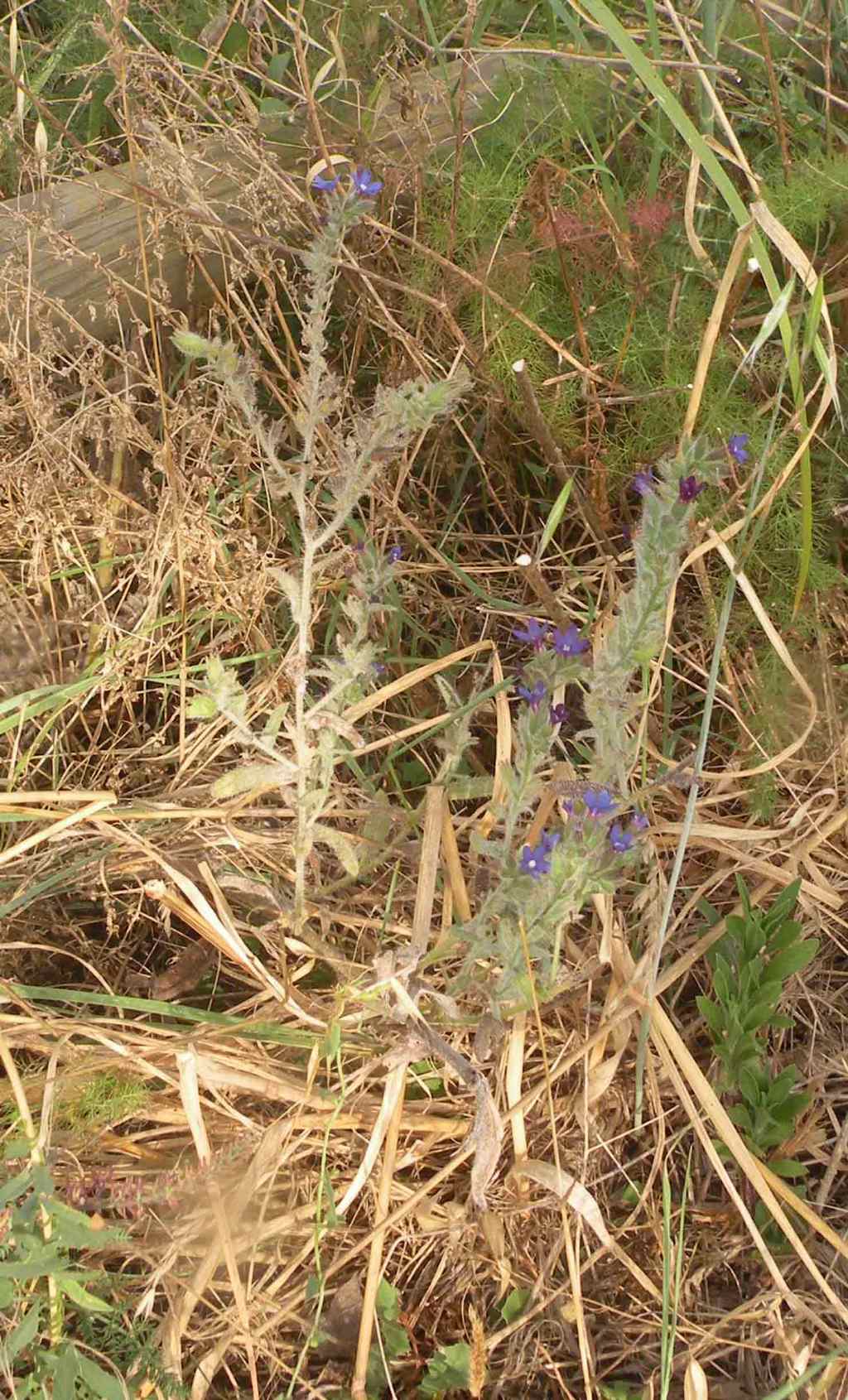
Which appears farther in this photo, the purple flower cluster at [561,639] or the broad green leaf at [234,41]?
the broad green leaf at [234,41]

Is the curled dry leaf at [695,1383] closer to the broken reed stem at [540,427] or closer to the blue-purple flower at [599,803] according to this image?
the blue-purple flower at [599,803]

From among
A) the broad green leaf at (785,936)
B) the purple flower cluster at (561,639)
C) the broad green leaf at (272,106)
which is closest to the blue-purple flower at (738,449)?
the purple flower cluster at (561,639)

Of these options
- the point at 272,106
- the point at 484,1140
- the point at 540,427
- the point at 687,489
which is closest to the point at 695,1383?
the point at 484,1140

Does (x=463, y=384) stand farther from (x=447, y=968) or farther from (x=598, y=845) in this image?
(x=447, y=968)

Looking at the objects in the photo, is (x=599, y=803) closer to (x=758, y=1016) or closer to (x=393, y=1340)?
(x=758, y=1016)

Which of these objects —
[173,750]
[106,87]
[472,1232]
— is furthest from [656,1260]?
[106,87]

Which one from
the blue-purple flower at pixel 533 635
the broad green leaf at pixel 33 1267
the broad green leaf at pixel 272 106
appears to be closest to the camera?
the broad green leaf at pixel 33 1267

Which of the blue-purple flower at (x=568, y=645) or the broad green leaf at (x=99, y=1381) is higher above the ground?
the blue-purple flower at (x=568, y=645)
